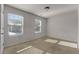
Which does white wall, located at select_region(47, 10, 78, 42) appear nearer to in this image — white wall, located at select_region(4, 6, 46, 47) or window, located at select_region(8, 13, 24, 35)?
white wall, located at select_region(4, 6, 46, 47)

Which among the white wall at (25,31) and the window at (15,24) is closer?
the white wall at (25,31)

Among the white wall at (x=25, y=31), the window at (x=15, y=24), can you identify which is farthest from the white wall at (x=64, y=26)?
the window at (x=15, y=24)

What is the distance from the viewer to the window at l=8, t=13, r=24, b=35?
370 centimetres

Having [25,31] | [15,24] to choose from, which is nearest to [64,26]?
[25,31]

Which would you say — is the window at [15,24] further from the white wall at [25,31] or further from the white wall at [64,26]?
the white wall at [64,26]

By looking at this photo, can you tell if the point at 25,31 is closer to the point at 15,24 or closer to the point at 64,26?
the point at 15,24

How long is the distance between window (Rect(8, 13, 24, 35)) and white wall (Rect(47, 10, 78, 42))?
3.56 meters

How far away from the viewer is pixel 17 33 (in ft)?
13.6

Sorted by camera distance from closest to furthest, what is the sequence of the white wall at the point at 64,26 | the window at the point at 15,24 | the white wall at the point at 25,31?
the white wall at the point at 25,31 → the window at the point at 15,24 → the white wall at the point at 64,26

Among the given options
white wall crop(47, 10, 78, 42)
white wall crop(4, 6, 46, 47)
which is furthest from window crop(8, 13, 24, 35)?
white wall crop(47, 10, 78, 42)

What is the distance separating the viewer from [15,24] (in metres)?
4.02

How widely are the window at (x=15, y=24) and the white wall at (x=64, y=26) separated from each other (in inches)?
140

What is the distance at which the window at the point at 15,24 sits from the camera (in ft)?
12.1
